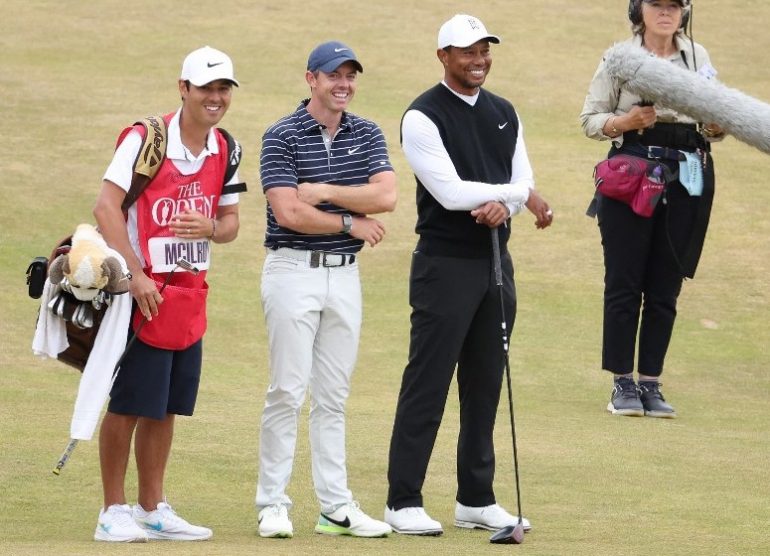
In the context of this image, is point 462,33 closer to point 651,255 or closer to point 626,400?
point 651,255

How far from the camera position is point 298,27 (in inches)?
675

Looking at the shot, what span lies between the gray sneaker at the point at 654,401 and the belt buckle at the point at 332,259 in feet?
10.3

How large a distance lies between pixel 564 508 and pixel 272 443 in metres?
1.31

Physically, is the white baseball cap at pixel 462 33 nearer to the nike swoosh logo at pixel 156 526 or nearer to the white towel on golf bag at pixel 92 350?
the white towel on golf bag at pixel 92 350

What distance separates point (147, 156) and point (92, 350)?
73 centimetres

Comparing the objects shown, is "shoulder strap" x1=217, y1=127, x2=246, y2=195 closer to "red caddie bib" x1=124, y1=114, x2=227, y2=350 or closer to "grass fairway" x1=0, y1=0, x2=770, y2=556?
"red caddie bib" x1=124, y1=114, x2=227, y2=350

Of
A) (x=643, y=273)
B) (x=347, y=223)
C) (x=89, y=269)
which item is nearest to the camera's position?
(x=89, y=269)

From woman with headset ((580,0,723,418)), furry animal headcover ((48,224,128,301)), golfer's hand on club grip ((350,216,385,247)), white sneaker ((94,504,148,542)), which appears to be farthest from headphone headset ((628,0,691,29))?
white sneaker ((94,504,148,542))

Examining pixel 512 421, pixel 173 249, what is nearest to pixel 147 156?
pixel 173 249

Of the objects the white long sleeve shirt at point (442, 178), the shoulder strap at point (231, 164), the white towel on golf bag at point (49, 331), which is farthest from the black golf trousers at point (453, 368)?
the white towel on golf bag at point (49, 331)

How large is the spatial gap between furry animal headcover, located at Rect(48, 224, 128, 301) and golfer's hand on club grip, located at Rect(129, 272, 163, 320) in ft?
0.40

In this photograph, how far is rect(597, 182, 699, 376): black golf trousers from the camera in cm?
A: 859

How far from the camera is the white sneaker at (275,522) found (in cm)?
588

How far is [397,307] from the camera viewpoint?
10930 millimetres
